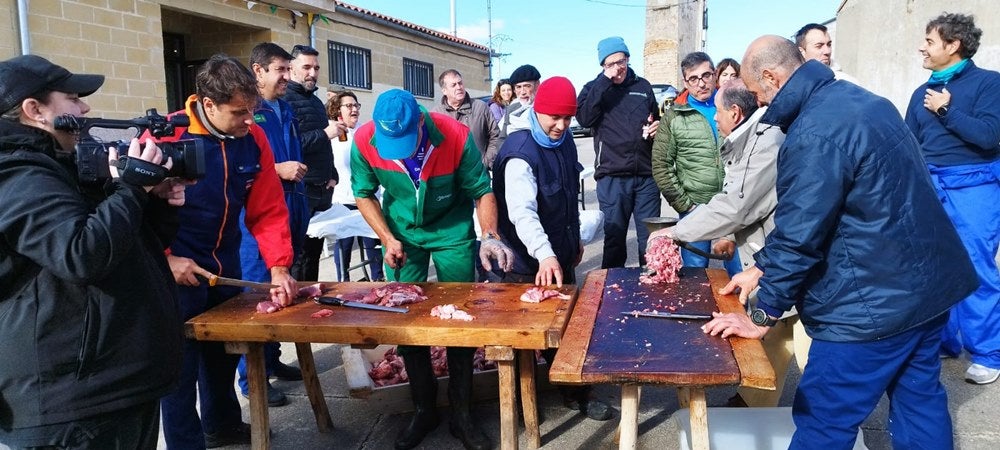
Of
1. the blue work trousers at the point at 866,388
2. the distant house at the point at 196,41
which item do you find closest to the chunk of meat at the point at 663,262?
the blue work trousers at the point at 866,388

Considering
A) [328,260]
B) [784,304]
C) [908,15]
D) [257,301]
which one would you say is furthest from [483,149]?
[908,15]

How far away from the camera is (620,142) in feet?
17.7

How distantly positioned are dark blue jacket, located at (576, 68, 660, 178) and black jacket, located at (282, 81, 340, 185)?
208 centimetres

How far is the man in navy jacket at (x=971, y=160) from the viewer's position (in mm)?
3980

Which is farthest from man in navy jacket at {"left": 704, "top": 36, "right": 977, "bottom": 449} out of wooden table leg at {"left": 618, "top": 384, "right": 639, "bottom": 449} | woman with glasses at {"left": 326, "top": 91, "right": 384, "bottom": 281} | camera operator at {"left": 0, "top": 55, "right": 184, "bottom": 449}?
woman with glasses at {"left": 326, "top": 91, "right": 384, "bottom": 281}

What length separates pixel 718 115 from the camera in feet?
12.1

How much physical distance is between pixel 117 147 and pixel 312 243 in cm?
348

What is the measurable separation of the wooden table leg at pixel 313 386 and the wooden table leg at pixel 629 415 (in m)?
1.89

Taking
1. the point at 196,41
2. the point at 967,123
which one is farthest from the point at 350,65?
the point at 967,123

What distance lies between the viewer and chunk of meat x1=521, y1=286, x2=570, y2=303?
2.96m

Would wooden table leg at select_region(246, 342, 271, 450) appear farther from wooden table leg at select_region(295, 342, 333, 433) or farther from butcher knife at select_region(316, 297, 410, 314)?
wooden table leg at select_region(295, 342, 333, 433)

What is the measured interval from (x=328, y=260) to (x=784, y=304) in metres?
6.74

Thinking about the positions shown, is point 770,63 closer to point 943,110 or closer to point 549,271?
point 549,271

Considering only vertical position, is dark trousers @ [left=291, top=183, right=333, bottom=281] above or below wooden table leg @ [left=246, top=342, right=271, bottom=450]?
above
